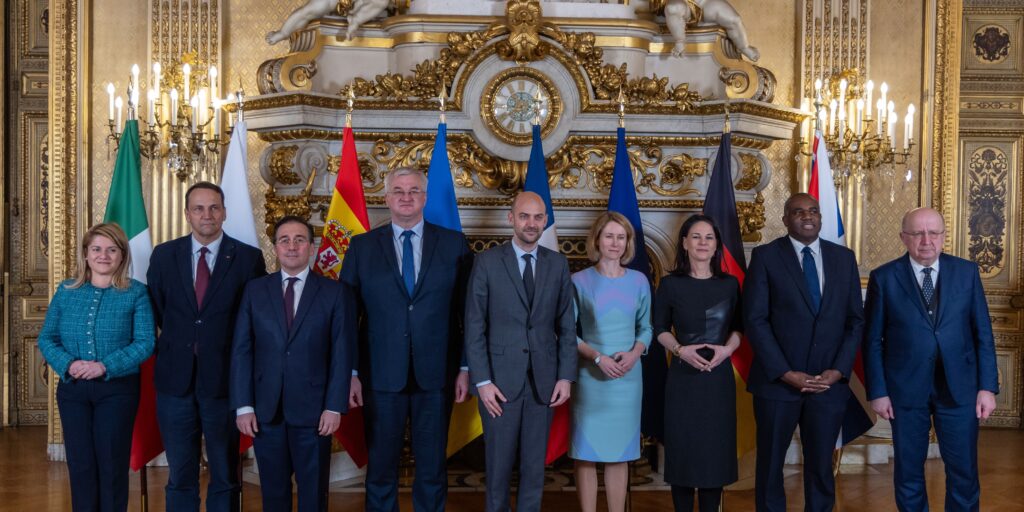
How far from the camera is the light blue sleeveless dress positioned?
440 cm

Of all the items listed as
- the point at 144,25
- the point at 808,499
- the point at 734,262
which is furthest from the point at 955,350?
the point at 144,25

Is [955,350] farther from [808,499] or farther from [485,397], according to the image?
[485,397]

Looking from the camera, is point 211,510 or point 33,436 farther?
point 33,436

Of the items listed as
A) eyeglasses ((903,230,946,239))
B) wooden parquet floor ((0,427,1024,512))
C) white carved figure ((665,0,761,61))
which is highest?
white carved figure ((665,0,761,61))

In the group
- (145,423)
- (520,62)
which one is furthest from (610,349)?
(145,423)

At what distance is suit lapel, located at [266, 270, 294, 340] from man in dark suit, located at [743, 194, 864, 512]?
6.50 feet

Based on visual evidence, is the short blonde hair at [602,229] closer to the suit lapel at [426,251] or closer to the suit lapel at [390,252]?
the suit lapel at [426,251]

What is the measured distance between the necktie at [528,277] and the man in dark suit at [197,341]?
1.15 metres

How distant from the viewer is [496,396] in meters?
4.15

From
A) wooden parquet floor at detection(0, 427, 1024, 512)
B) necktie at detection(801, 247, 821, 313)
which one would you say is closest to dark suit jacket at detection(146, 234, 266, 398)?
wooden parquet floor at detection(0, 427, 1024, 512)

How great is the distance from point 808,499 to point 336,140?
3.18 metres

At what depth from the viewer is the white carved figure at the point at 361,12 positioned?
5.79 m

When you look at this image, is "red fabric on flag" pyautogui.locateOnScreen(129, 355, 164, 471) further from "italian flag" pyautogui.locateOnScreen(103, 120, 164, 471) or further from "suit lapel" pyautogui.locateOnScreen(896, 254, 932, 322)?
"suit lapel" pyautogui.locateOnScreen(896, 254, 932, 322)

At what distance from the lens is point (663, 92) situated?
582cm
